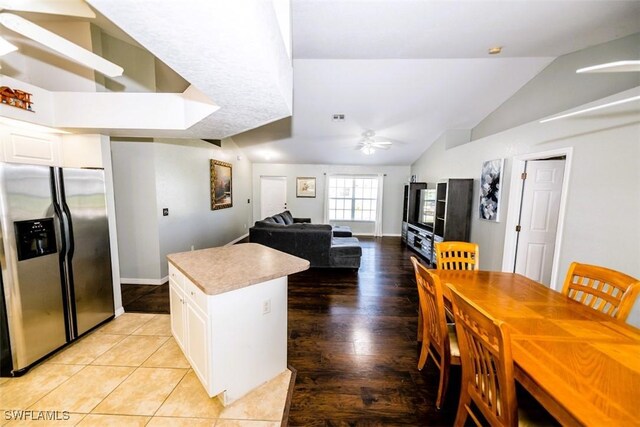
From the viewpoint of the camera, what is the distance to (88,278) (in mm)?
2324

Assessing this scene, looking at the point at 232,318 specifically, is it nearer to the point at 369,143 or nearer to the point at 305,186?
the point at 369,143

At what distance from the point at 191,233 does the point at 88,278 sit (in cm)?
211

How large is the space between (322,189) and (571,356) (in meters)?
6.89

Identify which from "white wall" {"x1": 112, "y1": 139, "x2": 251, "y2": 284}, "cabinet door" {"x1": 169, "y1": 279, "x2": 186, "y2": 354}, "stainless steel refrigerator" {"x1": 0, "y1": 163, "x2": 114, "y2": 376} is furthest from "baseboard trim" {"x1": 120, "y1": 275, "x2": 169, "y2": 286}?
"cabinet door" {"x1": 169, "y1": 279, "x2": 186, "y2": 354}

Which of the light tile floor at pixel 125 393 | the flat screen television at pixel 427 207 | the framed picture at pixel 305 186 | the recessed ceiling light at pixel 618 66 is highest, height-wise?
the recessed ceiling light at pixel 618 66

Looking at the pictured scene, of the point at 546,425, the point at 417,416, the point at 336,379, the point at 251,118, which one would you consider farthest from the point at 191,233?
the point at 546,425

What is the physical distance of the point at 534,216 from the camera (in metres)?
3.29

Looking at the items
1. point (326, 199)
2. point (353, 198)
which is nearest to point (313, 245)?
point (326, 199)

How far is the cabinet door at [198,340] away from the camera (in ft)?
5.23

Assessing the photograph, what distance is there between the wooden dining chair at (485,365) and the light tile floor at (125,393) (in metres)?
1.21

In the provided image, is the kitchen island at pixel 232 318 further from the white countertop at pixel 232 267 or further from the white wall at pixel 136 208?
the white wall at pixel 136 208

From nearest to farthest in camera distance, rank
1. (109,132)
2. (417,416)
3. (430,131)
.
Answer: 1. (417,416)
2. (109,132)
3. (430,131)

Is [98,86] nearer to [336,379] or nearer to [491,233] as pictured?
[336,379]

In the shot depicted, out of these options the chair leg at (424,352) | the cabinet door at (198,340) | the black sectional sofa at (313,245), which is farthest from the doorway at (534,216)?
the cabinet door at (198,340)
